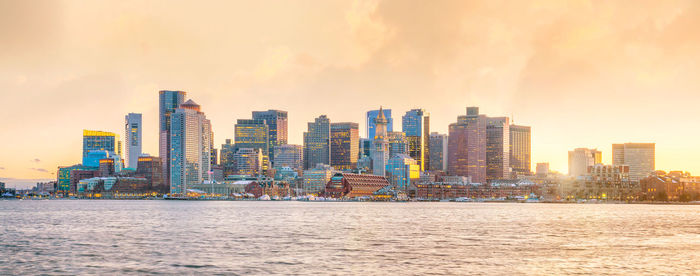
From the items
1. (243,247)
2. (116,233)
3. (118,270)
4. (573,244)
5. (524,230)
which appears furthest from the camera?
(524,230)

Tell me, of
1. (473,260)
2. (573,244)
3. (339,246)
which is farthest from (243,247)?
(573,244)

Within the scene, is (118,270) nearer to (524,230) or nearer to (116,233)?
(116,233)

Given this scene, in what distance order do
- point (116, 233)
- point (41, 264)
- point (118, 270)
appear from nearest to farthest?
point (118, 270) < point (41, 264) < point (116, 233)

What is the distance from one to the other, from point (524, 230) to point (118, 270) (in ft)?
220

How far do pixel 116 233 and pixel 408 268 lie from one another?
5375 cm

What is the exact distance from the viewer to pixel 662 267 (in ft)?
200

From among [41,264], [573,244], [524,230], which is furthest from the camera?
[524,230]

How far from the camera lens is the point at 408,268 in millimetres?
58875

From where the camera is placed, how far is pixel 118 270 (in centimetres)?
5831

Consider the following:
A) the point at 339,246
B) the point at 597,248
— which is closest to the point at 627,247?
the point at 597,248

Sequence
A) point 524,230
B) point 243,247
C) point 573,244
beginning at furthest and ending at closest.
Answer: point 524,230 < point 573,244 < point 243,247

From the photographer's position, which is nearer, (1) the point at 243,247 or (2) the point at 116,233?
(1) the point at 243,247

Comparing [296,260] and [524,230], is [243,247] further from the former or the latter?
[524,230]

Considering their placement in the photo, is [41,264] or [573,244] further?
[573,244]
